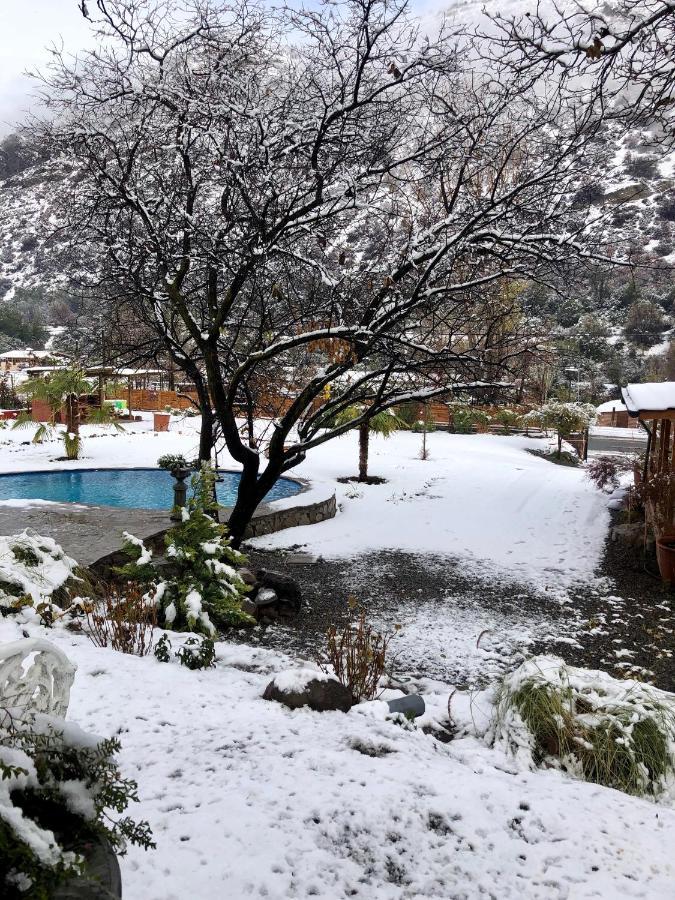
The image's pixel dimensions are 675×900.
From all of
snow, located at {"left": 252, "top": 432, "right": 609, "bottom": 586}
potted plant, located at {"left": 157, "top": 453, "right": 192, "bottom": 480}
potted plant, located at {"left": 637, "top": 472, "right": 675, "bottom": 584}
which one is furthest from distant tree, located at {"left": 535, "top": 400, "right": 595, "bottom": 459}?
potted plant, located at {"left": 157, "top": 453, "right": 192, "bottom": 480}

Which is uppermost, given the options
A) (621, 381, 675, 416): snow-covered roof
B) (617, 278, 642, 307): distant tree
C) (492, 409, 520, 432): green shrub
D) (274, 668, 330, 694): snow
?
(617, 278, 642, 307): distant tree

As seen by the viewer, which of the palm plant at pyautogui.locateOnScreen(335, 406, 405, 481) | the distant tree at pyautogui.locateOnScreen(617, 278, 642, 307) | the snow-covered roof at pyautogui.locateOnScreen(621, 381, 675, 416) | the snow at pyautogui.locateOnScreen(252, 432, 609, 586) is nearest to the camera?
the snow-covered roof at pyautogui.locateOnScreen(621, 381, 675, 416)

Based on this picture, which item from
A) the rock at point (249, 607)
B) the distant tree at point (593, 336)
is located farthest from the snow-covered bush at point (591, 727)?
the distant tree at point (593, 336)

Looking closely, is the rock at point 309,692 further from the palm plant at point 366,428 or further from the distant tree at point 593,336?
the distant tree at point 593,336

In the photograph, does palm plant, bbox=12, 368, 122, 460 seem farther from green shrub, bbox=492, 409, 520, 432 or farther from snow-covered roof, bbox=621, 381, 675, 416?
green shrub, bbox=492, 409, 520, 432

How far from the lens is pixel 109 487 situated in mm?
11742

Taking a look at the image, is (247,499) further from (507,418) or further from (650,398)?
(507,418)

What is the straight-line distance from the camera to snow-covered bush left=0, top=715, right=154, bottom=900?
3.16 feet

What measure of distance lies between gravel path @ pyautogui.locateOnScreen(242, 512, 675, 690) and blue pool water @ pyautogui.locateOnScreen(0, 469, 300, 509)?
3.95 m

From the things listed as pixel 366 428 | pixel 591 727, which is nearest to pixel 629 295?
pixel 366 428

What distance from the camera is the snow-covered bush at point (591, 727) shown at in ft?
8.93

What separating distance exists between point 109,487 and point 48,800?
37.1ft

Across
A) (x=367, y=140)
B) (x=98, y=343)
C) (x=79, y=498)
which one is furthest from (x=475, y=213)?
(x=79, y=498)

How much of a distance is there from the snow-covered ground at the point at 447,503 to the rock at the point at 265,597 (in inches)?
84.6
